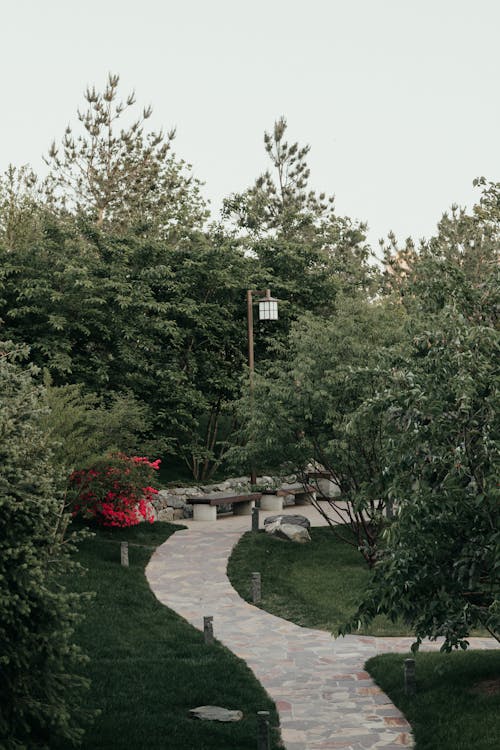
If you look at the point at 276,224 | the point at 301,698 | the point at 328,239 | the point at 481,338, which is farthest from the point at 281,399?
the point at 276,224

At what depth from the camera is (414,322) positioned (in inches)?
413

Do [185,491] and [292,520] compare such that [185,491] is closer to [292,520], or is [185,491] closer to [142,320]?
[292,520]

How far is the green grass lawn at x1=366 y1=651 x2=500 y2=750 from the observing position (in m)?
10.5

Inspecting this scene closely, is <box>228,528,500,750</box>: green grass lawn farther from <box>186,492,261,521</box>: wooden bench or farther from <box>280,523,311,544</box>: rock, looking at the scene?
<box>186,492,261,521</box>: wooden bench

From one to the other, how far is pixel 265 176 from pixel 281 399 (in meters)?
34.6

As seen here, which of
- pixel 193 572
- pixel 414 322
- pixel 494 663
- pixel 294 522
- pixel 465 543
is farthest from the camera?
pixel 294 522

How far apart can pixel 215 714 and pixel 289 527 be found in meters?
12.5

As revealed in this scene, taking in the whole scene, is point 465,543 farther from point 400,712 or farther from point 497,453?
point 400,712

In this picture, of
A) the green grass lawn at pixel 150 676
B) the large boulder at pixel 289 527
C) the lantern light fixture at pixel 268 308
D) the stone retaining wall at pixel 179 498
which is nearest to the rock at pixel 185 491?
the stone retaining wall at pixel 179 498

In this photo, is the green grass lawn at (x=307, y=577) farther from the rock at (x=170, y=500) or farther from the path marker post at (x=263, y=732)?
the path marker post at (x=263, y=732)

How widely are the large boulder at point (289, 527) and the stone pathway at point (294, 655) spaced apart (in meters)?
1.28

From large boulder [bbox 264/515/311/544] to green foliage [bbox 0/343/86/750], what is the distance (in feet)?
47.4

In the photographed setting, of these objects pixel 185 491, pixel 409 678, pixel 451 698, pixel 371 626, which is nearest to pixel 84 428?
pixel 371 626

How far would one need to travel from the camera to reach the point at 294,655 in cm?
1502
